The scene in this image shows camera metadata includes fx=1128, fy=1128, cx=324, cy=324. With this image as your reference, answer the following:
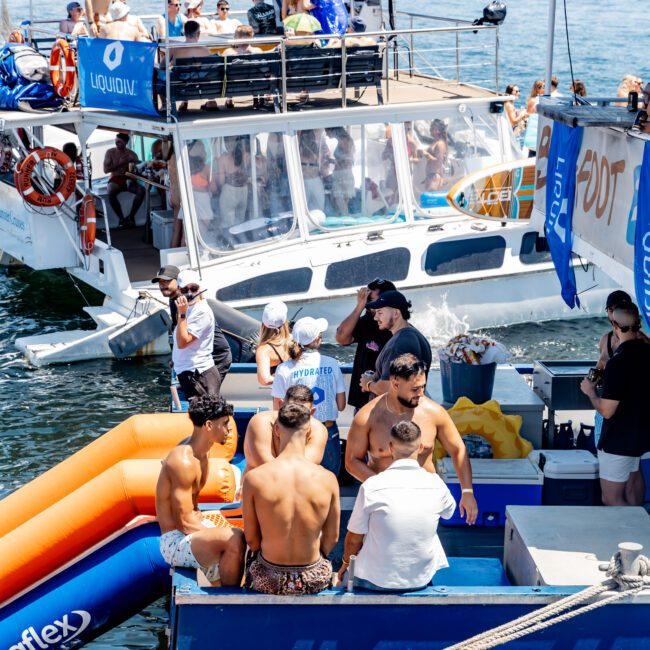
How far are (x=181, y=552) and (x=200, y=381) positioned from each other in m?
3.16

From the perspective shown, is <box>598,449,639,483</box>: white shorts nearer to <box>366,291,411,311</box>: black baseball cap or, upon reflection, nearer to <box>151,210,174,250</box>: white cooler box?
<box>366,291,411,311</box>: black baseball cap

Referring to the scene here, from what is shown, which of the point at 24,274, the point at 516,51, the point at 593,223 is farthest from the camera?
the point at 516,51

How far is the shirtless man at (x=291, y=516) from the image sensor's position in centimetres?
569

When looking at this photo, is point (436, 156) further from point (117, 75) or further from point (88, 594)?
point (88, 594)

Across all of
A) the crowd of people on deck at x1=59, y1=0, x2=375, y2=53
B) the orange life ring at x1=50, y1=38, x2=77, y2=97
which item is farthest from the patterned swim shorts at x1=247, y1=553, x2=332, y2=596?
the orange life ring at x1=50, y1=38, x2=77, y2=97

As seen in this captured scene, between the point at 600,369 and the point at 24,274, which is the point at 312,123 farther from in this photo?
the point at 600,369

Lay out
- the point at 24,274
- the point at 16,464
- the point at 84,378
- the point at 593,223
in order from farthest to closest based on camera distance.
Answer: the point at 24,274 < the point at 84,378 < the point at 16,464 < the point at 593,223

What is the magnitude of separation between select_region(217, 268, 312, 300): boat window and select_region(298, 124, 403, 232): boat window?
33.5 inches

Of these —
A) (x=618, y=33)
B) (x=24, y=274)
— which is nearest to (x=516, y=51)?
(x=618, y=33)

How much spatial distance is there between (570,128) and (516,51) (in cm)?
3748

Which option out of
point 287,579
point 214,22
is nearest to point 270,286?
point 214,22

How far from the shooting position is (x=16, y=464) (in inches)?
422

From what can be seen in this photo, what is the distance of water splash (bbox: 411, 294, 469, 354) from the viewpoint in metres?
14.2

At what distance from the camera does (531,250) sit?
47.6 feet
